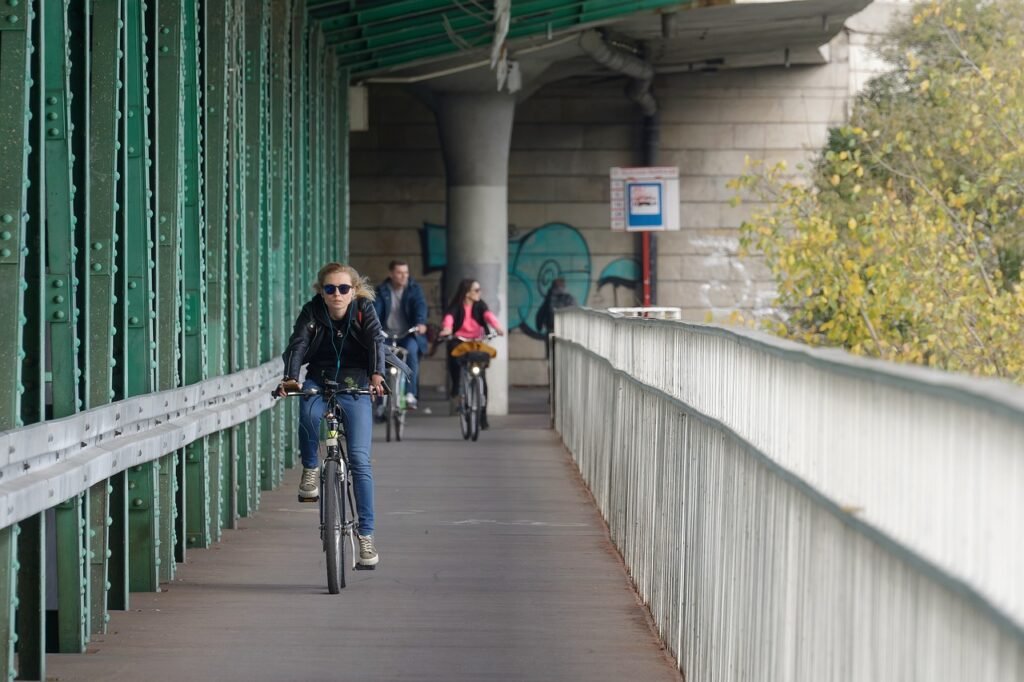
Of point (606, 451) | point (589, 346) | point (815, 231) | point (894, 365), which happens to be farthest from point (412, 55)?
point (894, 365)

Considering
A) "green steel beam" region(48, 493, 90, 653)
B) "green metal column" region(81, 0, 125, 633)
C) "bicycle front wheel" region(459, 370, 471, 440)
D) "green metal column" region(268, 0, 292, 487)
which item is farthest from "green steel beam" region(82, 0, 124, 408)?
"bicycle front wheel" region(459, 370, 471, 440)

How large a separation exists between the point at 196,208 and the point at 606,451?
10.7 ft

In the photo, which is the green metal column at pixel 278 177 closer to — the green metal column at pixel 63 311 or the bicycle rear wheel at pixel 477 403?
the bicycle rear wheel at pixel 477 403

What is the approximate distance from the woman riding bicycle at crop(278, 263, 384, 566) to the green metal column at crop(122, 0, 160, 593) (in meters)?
0.82

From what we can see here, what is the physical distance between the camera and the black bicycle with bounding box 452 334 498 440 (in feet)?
71.9

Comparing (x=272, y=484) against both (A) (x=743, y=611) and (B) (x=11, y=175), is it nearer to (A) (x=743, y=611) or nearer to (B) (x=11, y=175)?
(B) (x=11, y=175)

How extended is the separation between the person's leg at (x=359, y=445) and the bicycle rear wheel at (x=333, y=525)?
0.50 ft

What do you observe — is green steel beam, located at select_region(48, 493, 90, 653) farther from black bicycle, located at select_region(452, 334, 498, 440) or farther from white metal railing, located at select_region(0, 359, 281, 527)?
black bicycle, located at select_region(452, 334, 498, 440)

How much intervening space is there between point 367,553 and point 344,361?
102 centimetres

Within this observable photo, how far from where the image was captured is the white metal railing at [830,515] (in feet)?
9.93

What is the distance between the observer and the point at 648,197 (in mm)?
26531

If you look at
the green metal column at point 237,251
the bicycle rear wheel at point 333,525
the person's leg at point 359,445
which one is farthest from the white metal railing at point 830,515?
the green metal column at point 237,251

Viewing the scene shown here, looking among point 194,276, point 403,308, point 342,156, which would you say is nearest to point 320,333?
point 194,276

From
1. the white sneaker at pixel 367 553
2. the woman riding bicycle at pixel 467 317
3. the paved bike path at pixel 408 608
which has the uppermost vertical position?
the woman riding bicycle at pixel 467 317
